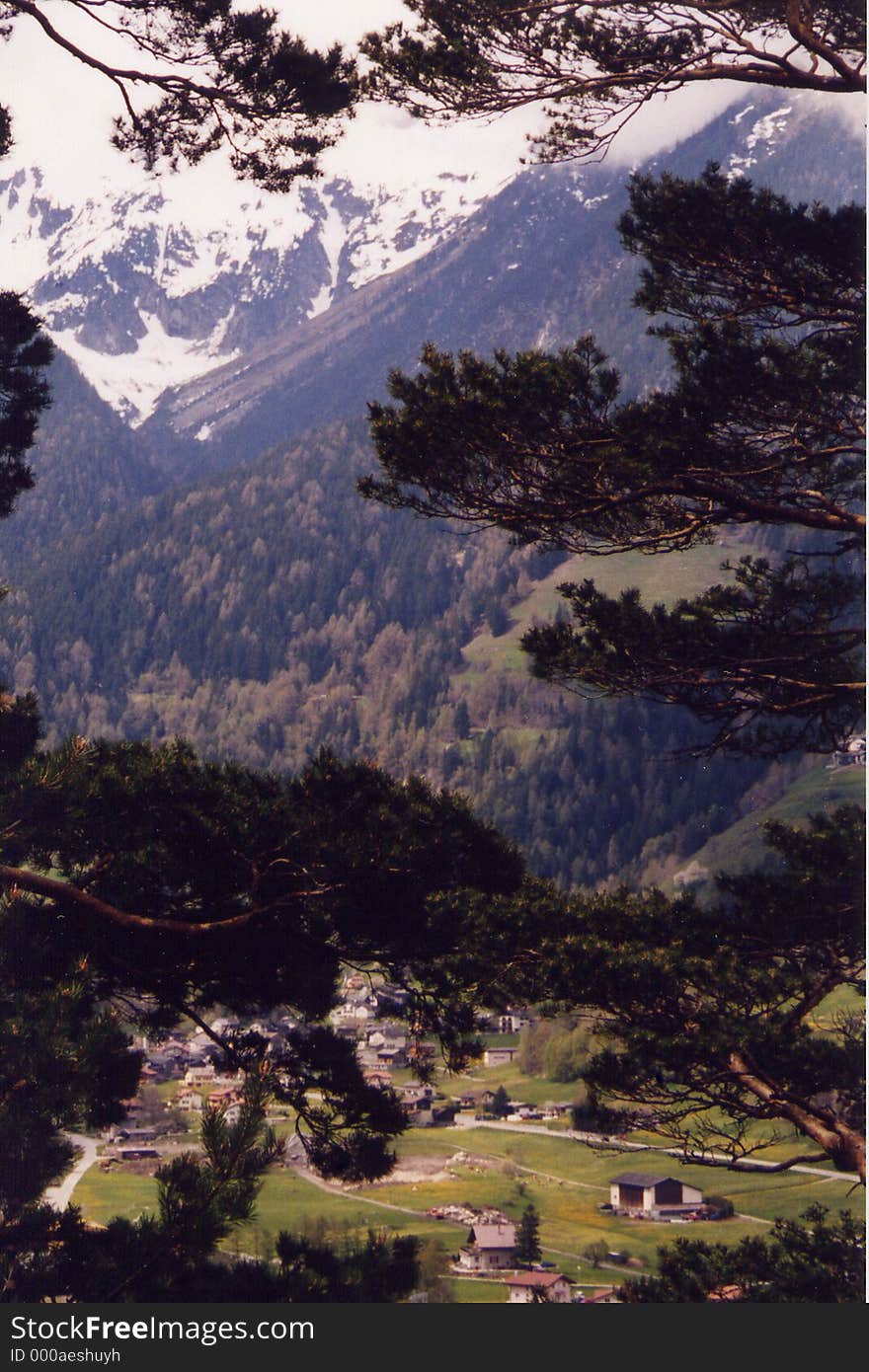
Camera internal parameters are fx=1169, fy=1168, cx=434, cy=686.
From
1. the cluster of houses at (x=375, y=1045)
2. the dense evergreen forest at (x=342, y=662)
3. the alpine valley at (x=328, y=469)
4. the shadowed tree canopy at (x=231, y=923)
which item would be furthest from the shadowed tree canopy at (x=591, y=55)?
the cluster of houses at (x=375, y=1045)

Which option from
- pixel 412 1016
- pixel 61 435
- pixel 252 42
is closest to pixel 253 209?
pixel 252 42

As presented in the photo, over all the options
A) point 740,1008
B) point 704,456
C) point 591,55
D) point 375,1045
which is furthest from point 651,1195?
point 591,55

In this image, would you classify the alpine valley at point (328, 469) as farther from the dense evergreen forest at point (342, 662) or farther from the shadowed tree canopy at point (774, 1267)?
the shadowed tree canopy at point (774, 1267)

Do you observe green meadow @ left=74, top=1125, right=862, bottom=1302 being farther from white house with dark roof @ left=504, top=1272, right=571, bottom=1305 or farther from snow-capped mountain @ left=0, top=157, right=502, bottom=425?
snow-capped mountain @ left=0, top=157, right=502, bottom=425

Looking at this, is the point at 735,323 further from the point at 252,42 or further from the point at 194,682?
the point at 194,682

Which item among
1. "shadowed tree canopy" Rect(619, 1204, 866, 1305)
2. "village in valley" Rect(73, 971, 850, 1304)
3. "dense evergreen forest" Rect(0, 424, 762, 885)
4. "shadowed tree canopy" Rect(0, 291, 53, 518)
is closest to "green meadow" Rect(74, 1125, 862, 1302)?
"village in valley" Rect(73, 971, 850, 1304)

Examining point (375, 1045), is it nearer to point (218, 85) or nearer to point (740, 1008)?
point (740, 1008)
